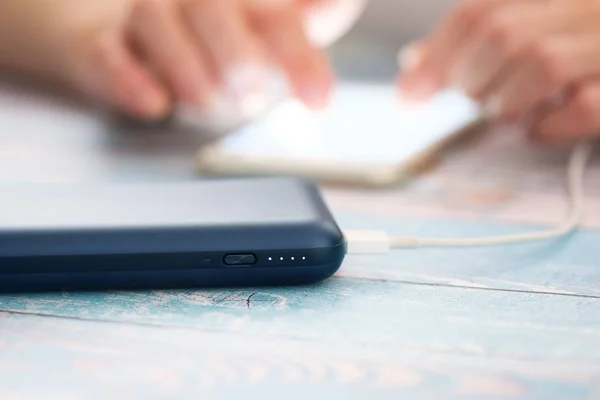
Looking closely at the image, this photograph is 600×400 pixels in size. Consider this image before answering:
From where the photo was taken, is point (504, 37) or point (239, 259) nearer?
point (239, 259)

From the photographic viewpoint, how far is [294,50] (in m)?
0.82

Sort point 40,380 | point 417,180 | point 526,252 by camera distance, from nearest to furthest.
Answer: point 40,380 → point 526,252 → point 417,180

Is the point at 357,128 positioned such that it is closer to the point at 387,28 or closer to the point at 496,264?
the point at 496,264

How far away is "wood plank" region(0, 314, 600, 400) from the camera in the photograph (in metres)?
0.31

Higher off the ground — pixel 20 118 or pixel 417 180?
pixel 417 180

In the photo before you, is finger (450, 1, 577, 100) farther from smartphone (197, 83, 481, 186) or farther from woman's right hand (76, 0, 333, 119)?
woman's right hand (76, 0, 333, 119)

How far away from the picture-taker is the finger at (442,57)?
0.80m

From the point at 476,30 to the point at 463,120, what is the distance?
0.10 m

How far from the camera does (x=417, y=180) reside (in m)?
0.64

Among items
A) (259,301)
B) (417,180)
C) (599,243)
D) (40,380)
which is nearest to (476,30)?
(417,180)

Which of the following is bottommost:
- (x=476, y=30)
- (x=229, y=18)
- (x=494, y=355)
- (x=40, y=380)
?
(x=40, y=380)

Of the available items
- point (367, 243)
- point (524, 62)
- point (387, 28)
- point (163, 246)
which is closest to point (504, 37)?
point (524, 62)

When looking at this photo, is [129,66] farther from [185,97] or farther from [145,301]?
[145,301]

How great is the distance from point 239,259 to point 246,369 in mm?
78
